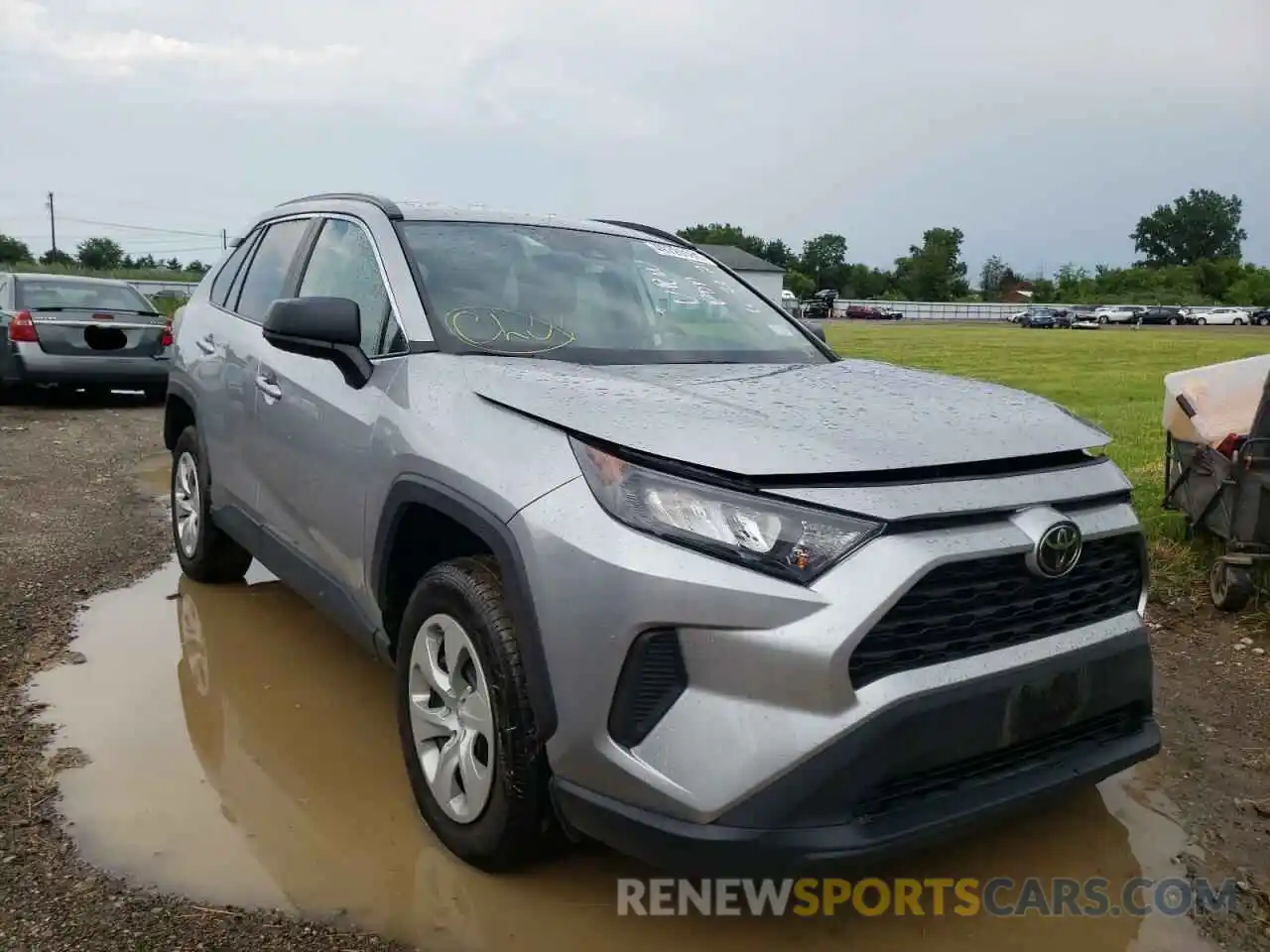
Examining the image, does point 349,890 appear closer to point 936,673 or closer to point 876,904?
point 876,904

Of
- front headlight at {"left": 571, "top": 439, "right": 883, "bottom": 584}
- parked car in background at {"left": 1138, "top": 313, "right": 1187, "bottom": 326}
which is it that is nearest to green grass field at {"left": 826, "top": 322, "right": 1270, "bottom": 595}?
front headlight at {"left": 571, "top": 439, "right": 883, "bottom": 584}

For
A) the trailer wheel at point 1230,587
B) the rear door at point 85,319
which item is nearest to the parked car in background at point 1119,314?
the rear door at point 85,319

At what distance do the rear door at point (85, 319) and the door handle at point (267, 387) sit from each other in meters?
8.52

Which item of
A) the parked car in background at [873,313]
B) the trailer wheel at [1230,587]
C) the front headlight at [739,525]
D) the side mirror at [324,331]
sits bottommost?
the trailer wheel at [1230,587]

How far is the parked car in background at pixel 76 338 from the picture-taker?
11125mm

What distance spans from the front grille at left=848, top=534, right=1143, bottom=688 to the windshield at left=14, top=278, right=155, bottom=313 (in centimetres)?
1151

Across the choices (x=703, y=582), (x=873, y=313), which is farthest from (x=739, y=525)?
(x=873, y=313)

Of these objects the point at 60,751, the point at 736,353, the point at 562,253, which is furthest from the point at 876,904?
the point at 60,751

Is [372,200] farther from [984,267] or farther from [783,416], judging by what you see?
[984,267]

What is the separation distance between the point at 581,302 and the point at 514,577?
1422mm

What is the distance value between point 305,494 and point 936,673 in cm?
223

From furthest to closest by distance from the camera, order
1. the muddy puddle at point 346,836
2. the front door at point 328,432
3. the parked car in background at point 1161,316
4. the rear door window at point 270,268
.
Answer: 1. the parked car in background at point 1161,316
2. the rear door window at point 270,268
3. the front door at point 328,432
4. the muddy puddle at point 346,836

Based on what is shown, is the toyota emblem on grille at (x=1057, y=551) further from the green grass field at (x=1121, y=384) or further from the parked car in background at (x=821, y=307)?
the parked car in background at (x=821, y=307)

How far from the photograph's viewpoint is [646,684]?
86.5 inches
